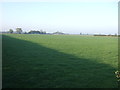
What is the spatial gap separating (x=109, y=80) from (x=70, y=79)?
142cm

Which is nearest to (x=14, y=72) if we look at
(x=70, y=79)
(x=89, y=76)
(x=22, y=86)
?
(x=22, y=86)

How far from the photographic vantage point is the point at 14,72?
680 centimetres

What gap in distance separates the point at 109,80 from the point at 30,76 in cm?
290

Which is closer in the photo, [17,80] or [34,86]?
[34,86]

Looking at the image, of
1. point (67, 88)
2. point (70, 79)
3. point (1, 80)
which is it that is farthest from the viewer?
point (70, 79)

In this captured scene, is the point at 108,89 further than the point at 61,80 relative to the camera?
No

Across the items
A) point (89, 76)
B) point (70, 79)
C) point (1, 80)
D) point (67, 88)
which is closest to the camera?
point (67, 88)

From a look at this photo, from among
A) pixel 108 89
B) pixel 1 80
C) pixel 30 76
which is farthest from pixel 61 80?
pixel 1 80

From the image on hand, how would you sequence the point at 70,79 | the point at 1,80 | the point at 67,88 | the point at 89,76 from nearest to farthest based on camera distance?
the point at 67,88 < the point at 1,80 < the point at 70,79 < the point at 89,76

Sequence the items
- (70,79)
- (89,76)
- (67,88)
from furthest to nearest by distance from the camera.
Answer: (89,76)
(70,79)
(67,88)

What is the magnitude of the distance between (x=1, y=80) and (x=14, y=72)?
108cm

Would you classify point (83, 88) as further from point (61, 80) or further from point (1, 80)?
point (1, 80)

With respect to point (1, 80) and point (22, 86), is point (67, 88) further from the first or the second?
point (1, 80)

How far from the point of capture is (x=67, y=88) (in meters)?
5.29
